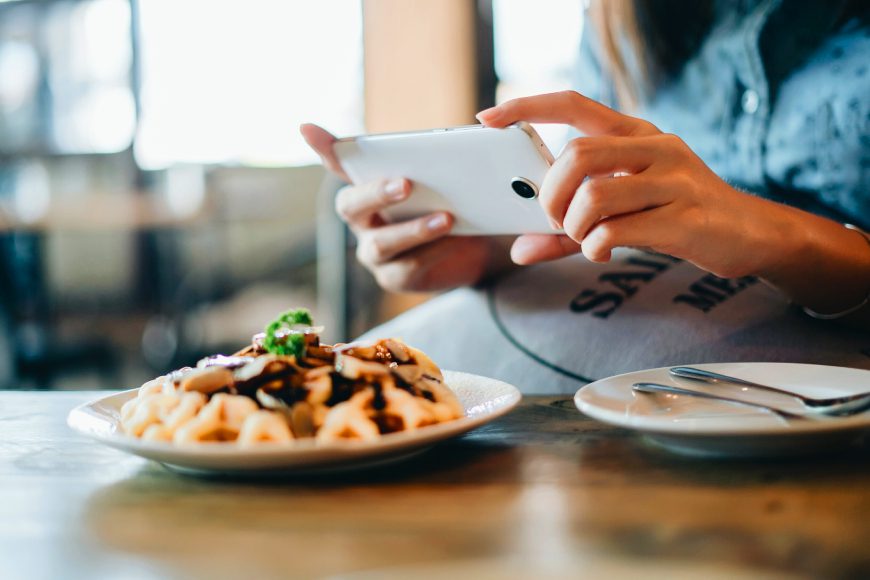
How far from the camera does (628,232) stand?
69 cm

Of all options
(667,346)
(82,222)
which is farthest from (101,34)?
(667,346)

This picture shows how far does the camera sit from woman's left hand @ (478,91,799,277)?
658 millimetres

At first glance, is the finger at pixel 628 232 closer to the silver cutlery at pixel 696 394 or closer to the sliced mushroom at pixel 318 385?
the silver cutlery at pixel 696 394

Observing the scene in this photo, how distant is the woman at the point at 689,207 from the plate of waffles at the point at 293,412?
8.2 inches

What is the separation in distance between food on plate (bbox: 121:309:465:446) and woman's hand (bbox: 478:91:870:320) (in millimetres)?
191

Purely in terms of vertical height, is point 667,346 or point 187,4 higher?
point 187,4

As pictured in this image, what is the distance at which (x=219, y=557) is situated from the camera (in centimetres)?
42

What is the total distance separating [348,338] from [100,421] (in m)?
1.21

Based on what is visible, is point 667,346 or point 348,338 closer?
point 667,346

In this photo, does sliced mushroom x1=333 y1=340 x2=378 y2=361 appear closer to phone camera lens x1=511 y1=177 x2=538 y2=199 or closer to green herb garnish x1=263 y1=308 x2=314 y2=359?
green herb garnish x1=263 y1=308 x2=314 y2=359

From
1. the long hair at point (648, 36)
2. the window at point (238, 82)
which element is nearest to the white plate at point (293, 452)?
the long hair at point (648, 36)

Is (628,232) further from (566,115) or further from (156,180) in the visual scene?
(156,180)

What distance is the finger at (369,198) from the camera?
3.07 ft

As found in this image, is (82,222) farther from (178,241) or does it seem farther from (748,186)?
(748,186)
